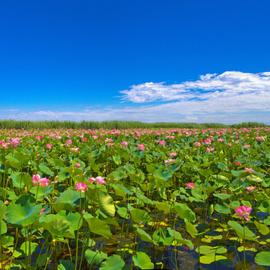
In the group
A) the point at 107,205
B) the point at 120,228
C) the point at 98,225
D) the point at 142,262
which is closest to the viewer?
the point at 98,225

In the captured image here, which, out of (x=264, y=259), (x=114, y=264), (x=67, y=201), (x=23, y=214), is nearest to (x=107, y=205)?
(x=67, y=201)

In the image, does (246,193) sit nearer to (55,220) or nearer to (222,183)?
(222,183)

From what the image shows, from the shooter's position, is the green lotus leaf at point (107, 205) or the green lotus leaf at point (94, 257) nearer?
the green lotus leaf at point (94, 257)

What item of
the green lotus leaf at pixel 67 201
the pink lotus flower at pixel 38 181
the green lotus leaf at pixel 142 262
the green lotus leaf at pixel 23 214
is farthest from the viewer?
the pink lotus flower at pixel 38 181

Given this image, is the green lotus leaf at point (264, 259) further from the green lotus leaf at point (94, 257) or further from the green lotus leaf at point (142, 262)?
the green lotus leaf at point (94, 257)

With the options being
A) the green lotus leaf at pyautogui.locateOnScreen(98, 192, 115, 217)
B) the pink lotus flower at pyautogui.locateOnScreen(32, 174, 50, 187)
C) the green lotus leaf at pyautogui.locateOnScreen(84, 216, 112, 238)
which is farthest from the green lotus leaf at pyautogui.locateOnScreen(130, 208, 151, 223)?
the pink lotus flower at pyautogui.locateOnScreen(32, 174, 50, 187)

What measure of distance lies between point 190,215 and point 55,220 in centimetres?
97

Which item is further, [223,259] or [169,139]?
[169,139]

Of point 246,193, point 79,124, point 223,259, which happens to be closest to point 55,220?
point 223,259

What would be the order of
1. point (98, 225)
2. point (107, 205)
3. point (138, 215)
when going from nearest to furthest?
point (98, 225) → point (107, 205) → point (138, 215)

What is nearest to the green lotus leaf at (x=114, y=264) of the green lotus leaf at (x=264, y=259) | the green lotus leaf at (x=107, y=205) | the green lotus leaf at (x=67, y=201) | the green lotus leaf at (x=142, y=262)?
the green lotus leaf at (x=142, y=262)

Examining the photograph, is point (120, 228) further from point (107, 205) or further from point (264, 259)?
point (264, 259)

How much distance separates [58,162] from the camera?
3.67 m

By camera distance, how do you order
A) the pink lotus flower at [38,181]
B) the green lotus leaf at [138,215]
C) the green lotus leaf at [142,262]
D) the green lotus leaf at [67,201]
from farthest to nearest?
the pink lotus flower at [38,181]
the green lotus leaf at [138,215]
the green lotus leaf at [67,201]
the green lotus leaf at [142,262]
